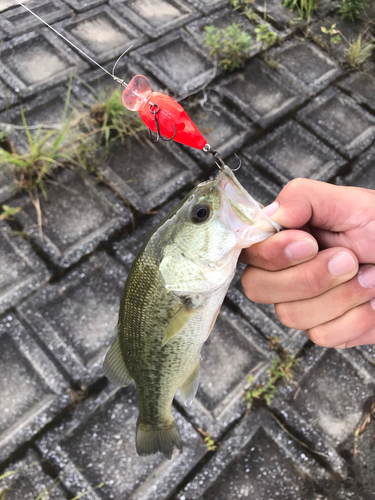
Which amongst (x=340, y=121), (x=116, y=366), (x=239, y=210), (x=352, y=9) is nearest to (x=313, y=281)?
(x=239, y=210)

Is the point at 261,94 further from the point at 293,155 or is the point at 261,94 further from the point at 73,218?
the point at 73,218

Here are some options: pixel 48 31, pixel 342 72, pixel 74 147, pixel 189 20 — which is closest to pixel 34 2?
pixel 48 31

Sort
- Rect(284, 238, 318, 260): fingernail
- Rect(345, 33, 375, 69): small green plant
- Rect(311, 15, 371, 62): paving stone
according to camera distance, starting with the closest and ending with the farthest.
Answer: Rect(284, 238, 318, 260): fingernail
Rect(345, 33, 375, 69): small green plant
Rect(311, 15, 371, 62): paving stone

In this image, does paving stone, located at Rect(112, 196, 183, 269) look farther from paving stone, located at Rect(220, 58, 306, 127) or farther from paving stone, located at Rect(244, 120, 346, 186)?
paving stone, located at Rect(220, 58, 306, 127)

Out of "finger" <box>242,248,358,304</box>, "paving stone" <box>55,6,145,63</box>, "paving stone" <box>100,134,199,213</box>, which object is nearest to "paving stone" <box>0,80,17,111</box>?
"paving stone" <box>55,6,145,63</box>

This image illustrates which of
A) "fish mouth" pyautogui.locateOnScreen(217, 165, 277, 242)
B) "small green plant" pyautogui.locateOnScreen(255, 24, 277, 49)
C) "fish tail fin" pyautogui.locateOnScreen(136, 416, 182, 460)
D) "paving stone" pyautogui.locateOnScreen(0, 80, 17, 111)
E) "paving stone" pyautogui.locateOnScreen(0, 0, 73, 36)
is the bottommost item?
"fish tail fin" pyautogui.locateOnScreen(136, 416, 182, 460)

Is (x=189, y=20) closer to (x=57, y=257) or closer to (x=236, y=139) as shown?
(x=236, y=139)
